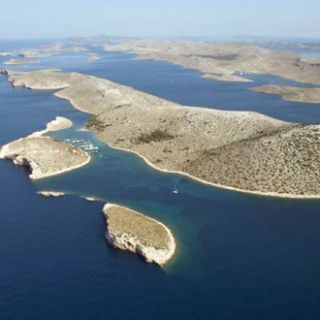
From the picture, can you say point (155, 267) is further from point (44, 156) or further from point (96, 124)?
point (96, 124)

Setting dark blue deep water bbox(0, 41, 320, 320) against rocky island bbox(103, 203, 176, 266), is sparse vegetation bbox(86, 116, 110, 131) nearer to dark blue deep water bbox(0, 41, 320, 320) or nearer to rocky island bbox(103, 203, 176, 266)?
dark blue deep water bbox(0, 41, 320, 320)

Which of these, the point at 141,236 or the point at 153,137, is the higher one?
the point at 153,137

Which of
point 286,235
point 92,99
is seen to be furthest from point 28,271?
point 92,99

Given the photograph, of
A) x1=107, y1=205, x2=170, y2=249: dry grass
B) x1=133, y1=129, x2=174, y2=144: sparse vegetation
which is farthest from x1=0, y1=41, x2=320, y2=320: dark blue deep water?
x1=133, y1=129, x2=174, y2=144: sparse vegetation

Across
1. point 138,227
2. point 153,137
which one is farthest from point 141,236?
point 153,137

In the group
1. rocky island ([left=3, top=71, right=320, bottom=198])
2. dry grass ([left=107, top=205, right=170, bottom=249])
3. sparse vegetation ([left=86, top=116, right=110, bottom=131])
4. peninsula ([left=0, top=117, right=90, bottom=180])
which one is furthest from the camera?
sparse vegetation ([left=86, top=116, right=110, bottom=131])
